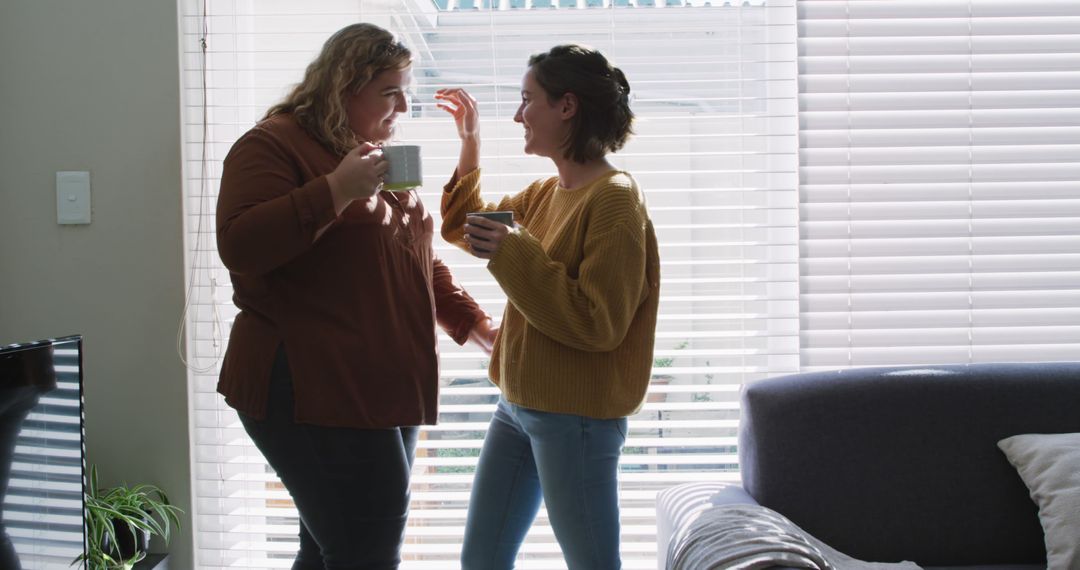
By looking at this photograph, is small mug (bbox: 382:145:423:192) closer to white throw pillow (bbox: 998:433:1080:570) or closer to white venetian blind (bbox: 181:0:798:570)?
white venetian blind (bbox: 181:0:798:570)

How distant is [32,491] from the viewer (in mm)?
1539

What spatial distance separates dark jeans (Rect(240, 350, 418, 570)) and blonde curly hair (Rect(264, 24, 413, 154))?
1.39 ft

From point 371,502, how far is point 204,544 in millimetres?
1016

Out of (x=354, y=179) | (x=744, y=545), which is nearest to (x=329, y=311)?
(x=354, y=179)

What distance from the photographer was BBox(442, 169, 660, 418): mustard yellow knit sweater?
65.5 inches

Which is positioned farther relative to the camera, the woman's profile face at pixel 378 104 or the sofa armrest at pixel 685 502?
the sofa armrest at pixel 685 502

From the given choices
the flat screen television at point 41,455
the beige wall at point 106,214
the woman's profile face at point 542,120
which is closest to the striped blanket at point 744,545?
the woman's profile face at point 542,120

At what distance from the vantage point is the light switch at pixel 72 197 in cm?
226

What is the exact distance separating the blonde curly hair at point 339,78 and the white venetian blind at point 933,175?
1.15 meters

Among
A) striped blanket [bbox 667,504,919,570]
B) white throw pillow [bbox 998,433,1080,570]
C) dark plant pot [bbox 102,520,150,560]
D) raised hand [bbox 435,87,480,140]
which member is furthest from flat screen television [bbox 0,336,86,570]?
white throw pillow [bbox 998,433,1080,570]

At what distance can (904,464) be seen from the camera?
2027mm

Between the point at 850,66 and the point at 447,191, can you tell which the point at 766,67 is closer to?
the point at 850,66

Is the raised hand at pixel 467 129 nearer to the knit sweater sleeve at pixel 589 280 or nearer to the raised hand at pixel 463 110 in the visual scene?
the raised hand at pixel 463 110

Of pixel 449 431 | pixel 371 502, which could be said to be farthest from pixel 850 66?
pixel 371 502
